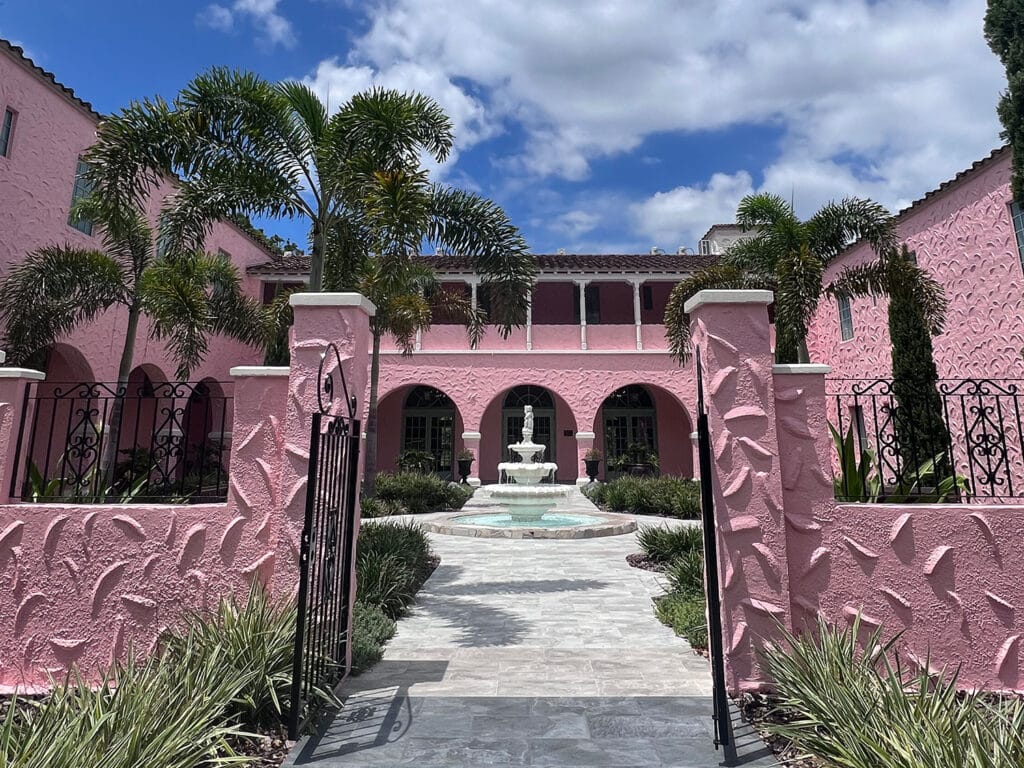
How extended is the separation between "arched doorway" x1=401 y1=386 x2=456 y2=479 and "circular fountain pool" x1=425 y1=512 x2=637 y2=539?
31.5ft

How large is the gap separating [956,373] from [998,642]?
10.3 m

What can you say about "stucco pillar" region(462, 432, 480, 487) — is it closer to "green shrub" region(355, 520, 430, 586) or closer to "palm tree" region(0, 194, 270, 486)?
"palm tree" region(0, 194, 270, 486)

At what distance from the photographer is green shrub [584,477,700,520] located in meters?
12.0

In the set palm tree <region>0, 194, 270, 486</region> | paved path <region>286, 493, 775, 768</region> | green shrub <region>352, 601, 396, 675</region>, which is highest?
palm tree <region>0, 194, 270, 486</region>

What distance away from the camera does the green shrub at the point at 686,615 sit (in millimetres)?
4414

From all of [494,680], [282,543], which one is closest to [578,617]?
[494,680]

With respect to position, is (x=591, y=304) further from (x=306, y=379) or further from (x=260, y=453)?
(x=260, y=453)

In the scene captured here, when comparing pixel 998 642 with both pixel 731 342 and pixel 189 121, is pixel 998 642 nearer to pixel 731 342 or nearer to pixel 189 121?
pixel 731 342

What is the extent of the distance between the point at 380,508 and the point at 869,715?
10602 mm

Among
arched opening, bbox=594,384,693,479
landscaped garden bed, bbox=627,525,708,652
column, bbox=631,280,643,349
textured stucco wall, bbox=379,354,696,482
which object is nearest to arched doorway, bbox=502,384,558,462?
arched opening, bbox=594,384,693,479

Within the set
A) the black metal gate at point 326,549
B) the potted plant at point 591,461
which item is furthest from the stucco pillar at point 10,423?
the potted plant at point 591,461

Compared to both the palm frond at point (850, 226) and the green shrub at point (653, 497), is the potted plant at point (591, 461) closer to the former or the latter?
the green shrub at point (653, 497)

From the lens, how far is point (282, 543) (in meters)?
3.79

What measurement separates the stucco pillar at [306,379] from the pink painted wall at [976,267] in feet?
38.5
